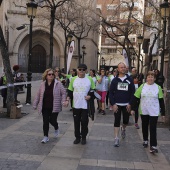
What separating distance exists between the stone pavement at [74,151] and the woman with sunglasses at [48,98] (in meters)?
0.58

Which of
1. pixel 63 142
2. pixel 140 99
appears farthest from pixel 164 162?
pixel 63 142

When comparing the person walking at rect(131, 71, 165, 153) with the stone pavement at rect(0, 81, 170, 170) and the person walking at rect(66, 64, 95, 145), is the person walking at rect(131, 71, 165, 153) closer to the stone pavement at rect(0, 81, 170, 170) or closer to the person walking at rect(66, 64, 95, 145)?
the stone pavement at rect(0, 81, 170, 170)

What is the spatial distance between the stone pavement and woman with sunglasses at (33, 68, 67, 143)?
1.91 feet

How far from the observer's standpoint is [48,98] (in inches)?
278

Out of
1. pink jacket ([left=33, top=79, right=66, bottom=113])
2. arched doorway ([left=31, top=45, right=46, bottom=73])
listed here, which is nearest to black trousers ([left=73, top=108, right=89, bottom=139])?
pink jacket ([left=33, top=79, right=66, bottom=113])

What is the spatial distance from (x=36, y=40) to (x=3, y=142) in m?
34.3

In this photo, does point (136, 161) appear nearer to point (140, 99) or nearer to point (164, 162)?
point (164, 162)

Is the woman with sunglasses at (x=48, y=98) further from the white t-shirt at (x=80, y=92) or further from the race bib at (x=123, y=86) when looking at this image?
the race bib at (x=123, y=86)

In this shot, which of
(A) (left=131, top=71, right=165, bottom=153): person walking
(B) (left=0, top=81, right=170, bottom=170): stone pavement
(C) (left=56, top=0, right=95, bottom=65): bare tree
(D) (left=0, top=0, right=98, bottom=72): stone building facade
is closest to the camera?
(B) (left=0, top=81, right=170, bottom=170): stone pavement

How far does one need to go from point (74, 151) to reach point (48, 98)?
1399 mm

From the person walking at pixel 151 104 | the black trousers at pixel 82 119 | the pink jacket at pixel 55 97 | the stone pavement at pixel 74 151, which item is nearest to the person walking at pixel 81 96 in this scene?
the black trousers at pixel 82 119

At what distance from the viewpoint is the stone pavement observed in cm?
551

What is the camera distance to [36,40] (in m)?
40.2

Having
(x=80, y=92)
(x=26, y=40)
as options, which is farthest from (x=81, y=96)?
(x=26, y=40)
